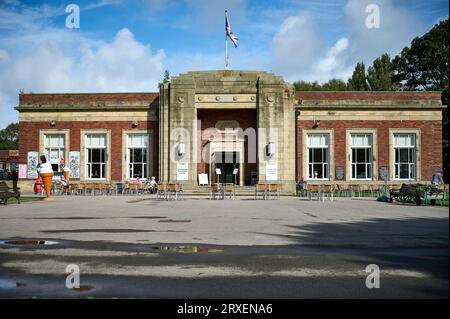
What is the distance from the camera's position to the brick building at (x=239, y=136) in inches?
1383

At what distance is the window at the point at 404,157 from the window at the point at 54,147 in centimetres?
2391

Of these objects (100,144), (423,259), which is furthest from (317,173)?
(423,259)

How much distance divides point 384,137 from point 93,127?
20.7 m

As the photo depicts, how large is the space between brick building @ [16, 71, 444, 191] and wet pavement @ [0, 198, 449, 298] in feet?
71.2

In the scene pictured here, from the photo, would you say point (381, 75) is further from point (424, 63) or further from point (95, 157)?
point (95, 157)

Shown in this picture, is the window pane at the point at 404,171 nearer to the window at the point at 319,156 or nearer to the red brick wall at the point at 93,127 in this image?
the window at the point at 319,156

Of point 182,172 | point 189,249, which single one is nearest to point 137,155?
point 182,172

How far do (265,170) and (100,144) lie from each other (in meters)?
12.1

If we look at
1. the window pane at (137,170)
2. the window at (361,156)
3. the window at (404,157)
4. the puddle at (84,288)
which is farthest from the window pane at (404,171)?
the puddle at (84,288)

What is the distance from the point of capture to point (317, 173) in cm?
3581

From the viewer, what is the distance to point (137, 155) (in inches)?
1412
